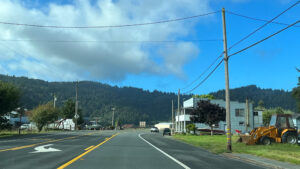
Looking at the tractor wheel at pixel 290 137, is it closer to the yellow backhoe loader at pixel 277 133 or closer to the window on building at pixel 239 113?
the yellow backhoe loader at pixel 277 133

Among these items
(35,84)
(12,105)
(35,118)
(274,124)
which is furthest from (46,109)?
(35,84)

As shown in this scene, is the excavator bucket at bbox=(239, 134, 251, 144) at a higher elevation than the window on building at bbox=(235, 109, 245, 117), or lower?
lower

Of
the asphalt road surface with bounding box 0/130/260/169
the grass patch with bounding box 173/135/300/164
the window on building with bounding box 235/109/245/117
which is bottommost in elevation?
the grass patch with bounding box 173/135/300/164

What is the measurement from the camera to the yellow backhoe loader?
23.5m

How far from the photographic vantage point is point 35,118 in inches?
2231

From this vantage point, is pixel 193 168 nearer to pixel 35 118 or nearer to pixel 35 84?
pixel 35 118

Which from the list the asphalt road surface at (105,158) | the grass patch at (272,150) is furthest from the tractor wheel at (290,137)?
the asphalt road surface at (105,158)

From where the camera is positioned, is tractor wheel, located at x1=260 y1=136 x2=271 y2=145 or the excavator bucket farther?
the excavator bucket

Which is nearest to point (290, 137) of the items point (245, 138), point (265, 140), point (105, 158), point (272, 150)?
point (265, 140)

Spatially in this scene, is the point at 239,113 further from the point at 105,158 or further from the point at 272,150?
the point at 105,158

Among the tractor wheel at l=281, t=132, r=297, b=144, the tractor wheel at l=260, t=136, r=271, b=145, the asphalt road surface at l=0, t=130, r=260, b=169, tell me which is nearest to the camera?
the asphalt road surface at l=0, t=130, r=260, b=169

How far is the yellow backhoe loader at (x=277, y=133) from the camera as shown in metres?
23.5

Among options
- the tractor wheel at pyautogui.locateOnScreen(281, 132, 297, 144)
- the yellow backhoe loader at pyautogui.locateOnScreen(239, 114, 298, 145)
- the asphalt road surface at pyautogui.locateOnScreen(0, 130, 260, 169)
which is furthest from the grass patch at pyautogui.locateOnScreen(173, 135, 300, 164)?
the asphalt road surface at pyautogui.locateOnScreen(0, 130, 260, 169)

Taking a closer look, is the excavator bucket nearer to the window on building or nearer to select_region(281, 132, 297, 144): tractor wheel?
select_region(281, 132, 297, 144): tractor wheel
